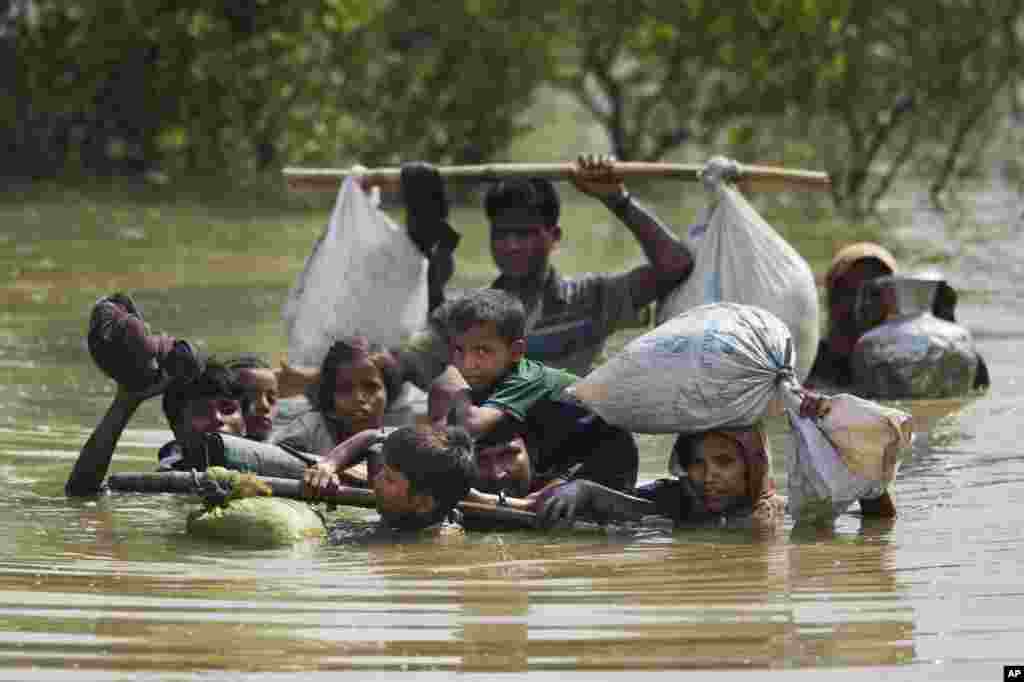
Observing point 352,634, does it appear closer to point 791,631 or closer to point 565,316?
point 791,631

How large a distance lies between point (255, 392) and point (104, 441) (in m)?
0.64

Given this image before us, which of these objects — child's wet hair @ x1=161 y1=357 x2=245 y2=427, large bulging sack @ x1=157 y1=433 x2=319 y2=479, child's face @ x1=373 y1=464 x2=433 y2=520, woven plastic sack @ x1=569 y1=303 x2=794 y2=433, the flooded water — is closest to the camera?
the flooded water

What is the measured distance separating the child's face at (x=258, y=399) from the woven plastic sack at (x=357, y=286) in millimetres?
826

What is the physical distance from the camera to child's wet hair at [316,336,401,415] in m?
6.92

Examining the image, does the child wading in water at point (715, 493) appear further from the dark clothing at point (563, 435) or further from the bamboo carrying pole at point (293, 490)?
the dark clothing at point (563, 435)

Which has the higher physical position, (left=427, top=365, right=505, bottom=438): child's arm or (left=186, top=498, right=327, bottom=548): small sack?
(left=427, top=365, right=505, bottom=438): child's arm

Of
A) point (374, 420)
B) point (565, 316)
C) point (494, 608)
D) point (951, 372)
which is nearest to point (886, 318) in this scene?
point (951, 372)

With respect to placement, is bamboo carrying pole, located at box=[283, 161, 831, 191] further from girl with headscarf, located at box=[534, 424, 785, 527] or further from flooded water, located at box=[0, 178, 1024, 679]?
girl with headscarf, located at box=[534, 424, 785, 527]

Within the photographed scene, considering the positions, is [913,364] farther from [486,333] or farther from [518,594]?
[518,594]

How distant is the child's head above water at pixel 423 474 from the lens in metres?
5.97

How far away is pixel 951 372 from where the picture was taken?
9016 mm

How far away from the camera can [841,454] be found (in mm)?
6180

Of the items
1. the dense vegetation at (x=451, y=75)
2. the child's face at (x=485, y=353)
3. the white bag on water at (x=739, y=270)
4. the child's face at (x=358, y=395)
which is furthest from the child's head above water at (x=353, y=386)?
the dense vegetation at (x=451, y=75)

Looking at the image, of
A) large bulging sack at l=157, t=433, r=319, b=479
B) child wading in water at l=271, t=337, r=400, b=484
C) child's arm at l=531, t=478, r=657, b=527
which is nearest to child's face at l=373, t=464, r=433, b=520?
child's arm at l=531, t=478, r=657, b=527
